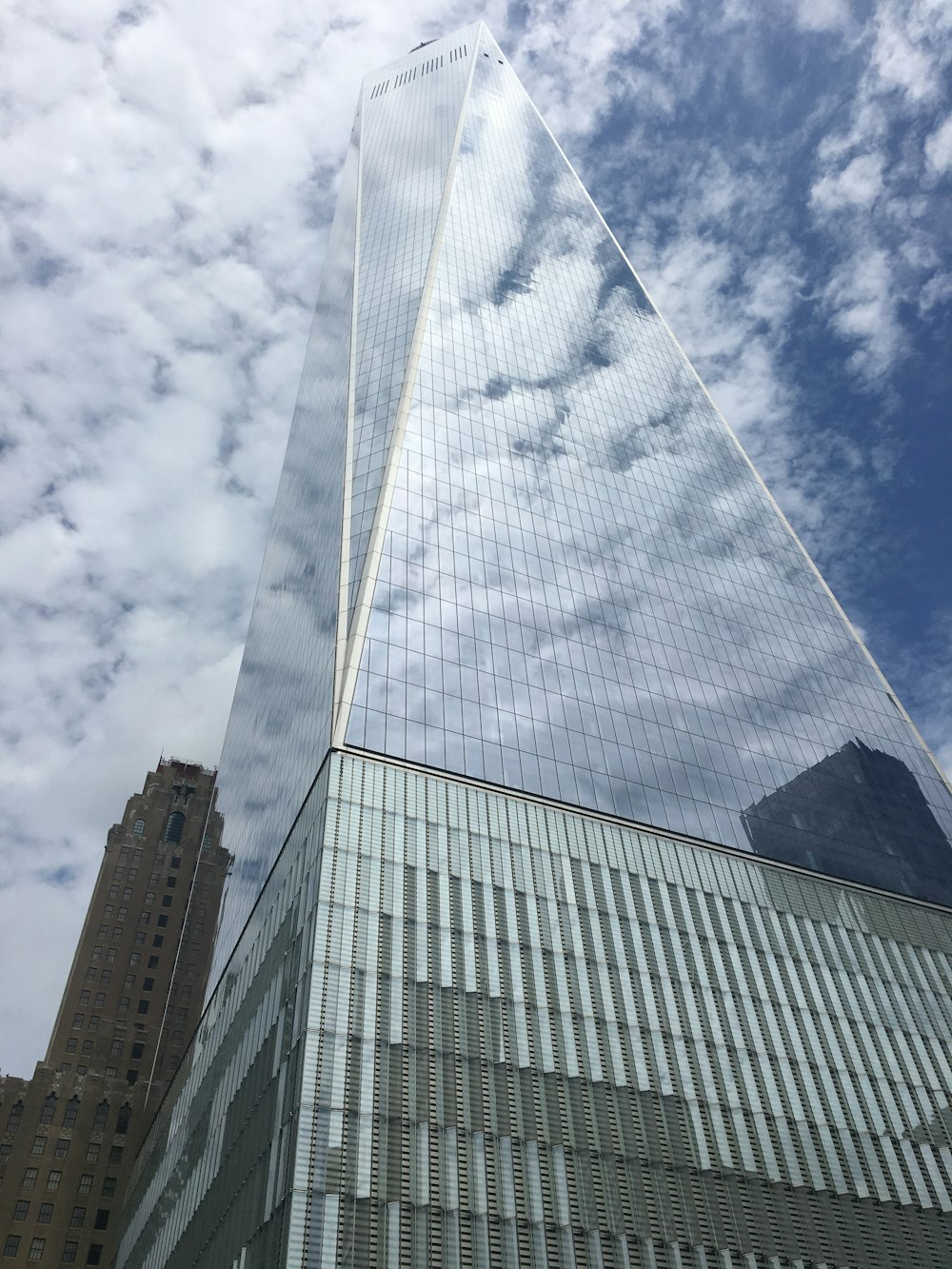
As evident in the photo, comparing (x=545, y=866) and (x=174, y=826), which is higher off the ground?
(x=174, y=826)

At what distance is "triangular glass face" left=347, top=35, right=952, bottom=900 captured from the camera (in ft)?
194

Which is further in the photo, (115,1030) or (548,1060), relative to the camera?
(115,1030)

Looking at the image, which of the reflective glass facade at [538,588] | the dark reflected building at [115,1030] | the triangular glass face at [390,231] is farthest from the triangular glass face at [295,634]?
the dark reflected building at [115,1030]

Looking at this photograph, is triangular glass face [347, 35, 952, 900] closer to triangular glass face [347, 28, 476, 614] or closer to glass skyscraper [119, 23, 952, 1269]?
glass skyscraper [119, 23, 952, 1269]

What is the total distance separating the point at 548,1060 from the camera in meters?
42.8

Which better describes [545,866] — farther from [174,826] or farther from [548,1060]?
[174,826]

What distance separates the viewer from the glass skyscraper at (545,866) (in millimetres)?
39750

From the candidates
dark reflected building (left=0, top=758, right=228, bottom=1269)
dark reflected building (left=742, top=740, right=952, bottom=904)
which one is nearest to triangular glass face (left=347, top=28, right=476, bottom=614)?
dark reflected building (left=742, top=740, right=952, bottom=904)

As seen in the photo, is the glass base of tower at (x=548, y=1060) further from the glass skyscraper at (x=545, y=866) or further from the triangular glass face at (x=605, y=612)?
the triangular glass face at (x=605, y=612)

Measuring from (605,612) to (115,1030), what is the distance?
76306 mm

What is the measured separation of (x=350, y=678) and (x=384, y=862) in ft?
38.6

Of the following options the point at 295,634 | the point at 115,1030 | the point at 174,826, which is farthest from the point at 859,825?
the point at 174,826

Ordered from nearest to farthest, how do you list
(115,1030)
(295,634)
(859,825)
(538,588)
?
(859,825) → (538,588) → (295,634) → (115,1030)

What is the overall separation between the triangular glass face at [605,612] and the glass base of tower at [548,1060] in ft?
15.6
